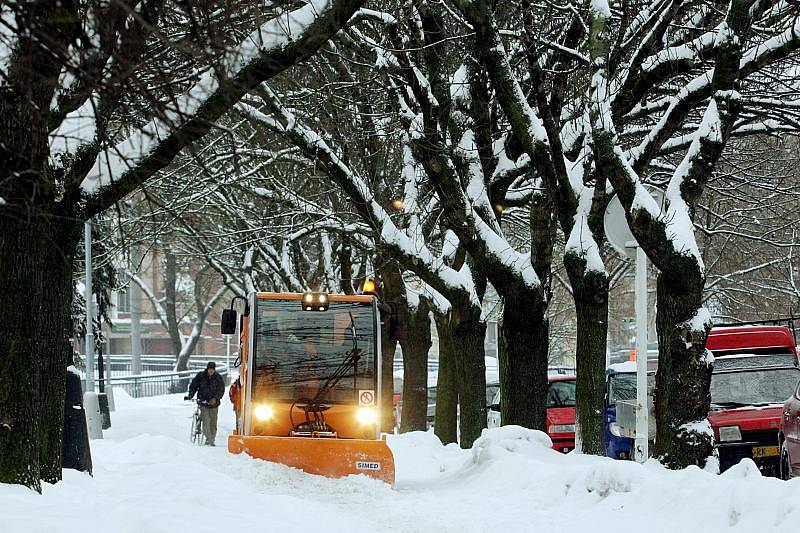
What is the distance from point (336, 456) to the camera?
A: 13742mm

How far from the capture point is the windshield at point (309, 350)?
606 inches

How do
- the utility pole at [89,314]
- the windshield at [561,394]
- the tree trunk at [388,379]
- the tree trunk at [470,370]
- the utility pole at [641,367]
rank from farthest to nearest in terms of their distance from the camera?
the utility pole at [89,314] < the tree trunk at [388,379] < the windshield at [561,394] < the tree trunk at [470,370] < the utility pole at [641,367]

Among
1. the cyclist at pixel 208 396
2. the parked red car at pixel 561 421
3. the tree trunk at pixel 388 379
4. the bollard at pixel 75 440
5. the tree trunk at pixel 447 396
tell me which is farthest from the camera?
the cyclist at pixel 208 396

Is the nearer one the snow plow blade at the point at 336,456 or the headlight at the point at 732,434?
the snow plow blade at the point at 336,456

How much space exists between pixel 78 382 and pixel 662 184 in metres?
9.37

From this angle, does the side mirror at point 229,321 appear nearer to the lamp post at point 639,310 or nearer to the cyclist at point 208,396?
the lamp post at point 639,310

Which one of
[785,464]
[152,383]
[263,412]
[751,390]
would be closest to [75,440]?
[263,412]

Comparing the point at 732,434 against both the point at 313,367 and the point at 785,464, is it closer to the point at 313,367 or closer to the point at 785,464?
the point at 785,464

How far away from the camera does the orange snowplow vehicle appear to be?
603 inches

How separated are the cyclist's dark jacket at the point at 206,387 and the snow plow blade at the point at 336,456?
11722mm

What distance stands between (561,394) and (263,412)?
9.53 m

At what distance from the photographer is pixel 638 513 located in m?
9.77

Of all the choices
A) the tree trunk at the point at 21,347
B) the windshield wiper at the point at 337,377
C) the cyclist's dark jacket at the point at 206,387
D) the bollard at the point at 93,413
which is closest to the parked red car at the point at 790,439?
the windshield wiper at the point at 337,377

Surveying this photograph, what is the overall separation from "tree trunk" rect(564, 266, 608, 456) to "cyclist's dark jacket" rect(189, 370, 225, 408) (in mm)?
12273
